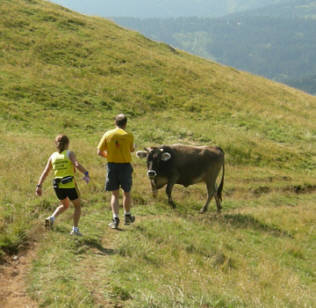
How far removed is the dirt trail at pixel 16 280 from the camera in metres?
5.65

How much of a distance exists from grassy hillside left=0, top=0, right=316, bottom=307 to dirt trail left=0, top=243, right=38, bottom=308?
0.16 m

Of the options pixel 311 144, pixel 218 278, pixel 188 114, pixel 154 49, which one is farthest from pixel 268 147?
pixel 154 49

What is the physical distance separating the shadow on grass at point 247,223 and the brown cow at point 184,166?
32.0 inches

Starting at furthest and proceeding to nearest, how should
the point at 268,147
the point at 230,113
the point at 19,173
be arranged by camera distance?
the point at 230,113, the point at 268,147, the point at 19,173

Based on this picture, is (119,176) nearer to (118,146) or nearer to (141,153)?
(118,146)

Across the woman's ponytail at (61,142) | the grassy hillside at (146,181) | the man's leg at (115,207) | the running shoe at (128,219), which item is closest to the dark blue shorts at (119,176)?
the man's leg at (115,207)

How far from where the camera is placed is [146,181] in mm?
14836

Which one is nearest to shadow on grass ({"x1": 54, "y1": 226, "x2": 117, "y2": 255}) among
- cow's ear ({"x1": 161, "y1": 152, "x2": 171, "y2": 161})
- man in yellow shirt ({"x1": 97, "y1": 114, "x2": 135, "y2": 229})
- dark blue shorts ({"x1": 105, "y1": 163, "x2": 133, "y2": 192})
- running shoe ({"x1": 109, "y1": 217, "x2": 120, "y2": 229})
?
running shoe ({"x1": 109, "y1": 217, "x2": 120, "y2": 229})

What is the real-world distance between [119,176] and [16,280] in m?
3.37

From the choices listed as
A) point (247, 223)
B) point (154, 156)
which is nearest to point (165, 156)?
point (154, 156)

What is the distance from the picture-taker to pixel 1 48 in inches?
1232

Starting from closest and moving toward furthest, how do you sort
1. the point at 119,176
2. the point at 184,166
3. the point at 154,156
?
the point at 119,176
the point at 154,156
the point at 184,166

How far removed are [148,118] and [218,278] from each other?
2076 centimetres

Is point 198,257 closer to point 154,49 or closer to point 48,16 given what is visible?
point 48,16
